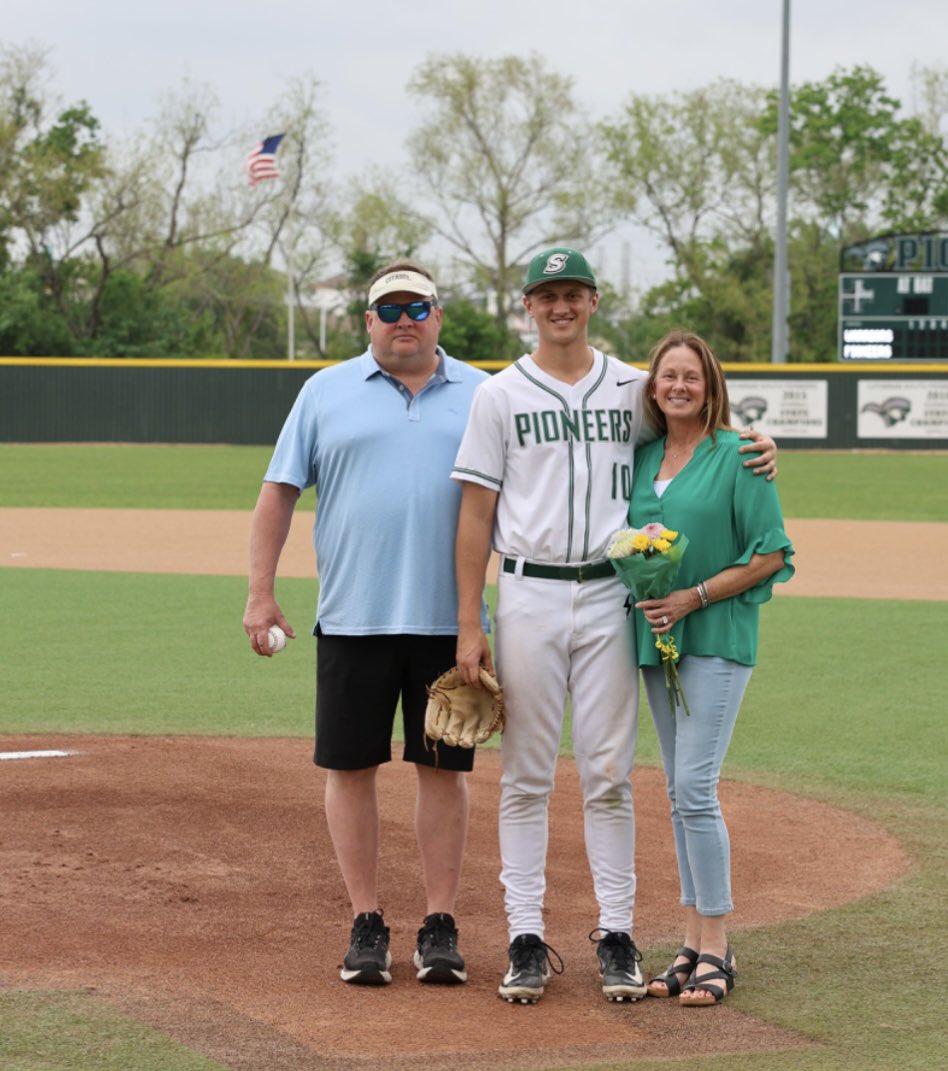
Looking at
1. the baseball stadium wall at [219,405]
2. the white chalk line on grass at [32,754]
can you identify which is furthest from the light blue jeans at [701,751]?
the baseball stadium wall at [219,405]

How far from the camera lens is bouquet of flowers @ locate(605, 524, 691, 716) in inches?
154

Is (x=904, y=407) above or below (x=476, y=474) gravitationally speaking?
above

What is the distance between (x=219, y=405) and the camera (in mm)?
38281

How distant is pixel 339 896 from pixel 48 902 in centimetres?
88

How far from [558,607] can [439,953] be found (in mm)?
983

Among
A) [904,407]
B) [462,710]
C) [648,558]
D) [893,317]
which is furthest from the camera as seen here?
[904,407]

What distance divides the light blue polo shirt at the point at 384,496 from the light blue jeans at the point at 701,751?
0.64m

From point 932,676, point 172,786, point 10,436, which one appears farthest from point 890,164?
point 172,786

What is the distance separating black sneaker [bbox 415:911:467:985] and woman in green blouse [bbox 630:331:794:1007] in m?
0.52

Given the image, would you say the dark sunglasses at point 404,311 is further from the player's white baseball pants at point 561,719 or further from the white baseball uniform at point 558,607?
the player's white baseball pants at point 561,719

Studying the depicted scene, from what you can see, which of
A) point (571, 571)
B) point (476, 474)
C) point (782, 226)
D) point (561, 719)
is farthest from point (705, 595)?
point (782, 226)

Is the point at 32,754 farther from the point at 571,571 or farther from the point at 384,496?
the point at 571,571

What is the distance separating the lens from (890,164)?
56719 mm

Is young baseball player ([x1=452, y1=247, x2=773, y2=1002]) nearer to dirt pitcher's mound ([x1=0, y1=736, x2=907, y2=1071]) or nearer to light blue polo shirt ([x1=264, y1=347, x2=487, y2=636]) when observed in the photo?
light blue polo shirt ([x1=264, y1=347, x2=487, y2=636])
